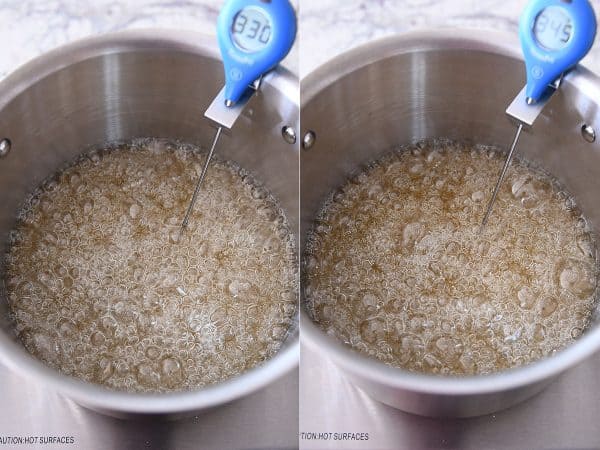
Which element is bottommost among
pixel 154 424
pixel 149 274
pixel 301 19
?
pixel 154 424

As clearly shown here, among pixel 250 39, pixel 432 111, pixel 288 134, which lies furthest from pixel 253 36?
pixel 432 111

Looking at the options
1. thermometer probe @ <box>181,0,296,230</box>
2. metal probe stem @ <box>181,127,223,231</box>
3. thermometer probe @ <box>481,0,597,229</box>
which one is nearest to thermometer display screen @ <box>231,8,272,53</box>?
thermometer probe @ <box>181,0,296,230</box>

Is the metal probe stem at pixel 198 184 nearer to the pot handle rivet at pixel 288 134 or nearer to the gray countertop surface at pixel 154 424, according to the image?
the pot handle rivet at pixel 288 134

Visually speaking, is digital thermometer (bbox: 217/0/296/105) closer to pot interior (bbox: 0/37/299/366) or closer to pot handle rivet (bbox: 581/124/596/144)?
pot interior (bbox: 0/37/299/366)

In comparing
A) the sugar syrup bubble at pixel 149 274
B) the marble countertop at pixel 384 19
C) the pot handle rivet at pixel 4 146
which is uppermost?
the marble countertop at pixel 384 19

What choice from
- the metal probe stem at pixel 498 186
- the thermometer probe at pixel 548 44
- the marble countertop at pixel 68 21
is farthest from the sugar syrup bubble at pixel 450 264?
the marble countertop at pixel 68 21

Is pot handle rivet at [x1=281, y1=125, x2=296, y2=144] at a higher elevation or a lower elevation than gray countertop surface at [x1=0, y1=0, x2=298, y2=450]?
higher

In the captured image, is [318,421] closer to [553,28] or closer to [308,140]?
[308,140]
